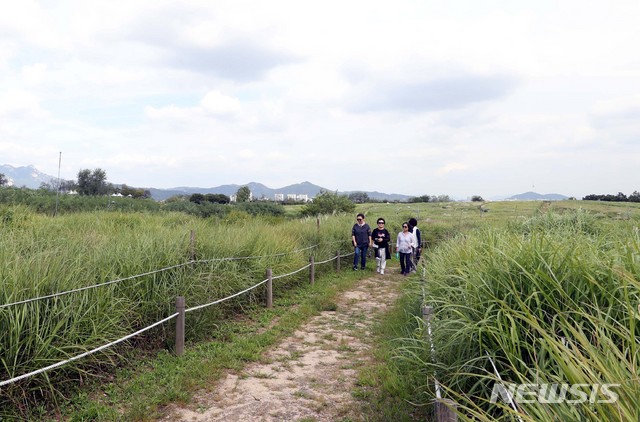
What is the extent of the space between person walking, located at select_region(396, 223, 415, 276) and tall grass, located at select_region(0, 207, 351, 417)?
159 inches

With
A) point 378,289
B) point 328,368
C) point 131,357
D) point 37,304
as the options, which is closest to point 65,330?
point 37,304

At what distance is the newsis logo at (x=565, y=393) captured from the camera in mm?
1610

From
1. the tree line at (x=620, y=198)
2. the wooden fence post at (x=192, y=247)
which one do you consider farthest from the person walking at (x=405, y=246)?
the tree line at (x=620, y=198)

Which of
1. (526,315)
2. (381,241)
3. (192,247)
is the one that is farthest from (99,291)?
(381,241)

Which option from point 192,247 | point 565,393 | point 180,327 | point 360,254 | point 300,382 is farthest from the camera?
point 360,254

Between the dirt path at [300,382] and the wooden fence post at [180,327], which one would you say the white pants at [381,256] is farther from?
the wooden fence post at [180,327]

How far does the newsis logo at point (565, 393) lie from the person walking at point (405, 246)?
29.1ft

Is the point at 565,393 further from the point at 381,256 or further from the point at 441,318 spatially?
the point at 381,256

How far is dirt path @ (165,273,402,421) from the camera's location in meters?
3.64

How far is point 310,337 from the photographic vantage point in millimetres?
5992

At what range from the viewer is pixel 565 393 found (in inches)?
75.0

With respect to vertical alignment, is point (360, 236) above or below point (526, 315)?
below

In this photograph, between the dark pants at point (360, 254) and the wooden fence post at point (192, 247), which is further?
the dark pants at point (360, 254)

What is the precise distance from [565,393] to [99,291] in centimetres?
433
